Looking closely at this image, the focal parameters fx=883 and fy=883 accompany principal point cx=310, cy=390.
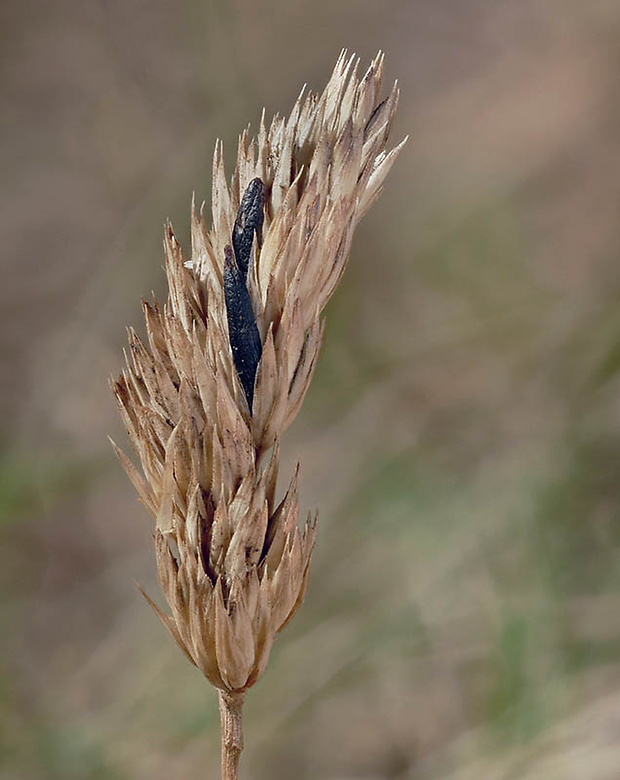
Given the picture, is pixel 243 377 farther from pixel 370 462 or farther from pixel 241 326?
pixel 370 462

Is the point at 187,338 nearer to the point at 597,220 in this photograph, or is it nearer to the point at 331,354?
the point at 331,354

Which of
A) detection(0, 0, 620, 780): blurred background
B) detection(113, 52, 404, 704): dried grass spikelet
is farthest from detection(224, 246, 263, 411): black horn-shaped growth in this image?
detection(0, 0, 620, 780): blurred background

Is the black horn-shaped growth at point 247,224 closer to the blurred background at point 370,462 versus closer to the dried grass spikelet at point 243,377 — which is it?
the dried grass spikelet at point 243,377

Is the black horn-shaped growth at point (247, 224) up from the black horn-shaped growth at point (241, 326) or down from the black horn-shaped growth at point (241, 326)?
up

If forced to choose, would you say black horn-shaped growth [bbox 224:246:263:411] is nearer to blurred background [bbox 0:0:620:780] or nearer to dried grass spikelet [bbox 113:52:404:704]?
dried grass spikelet [bbox 113:52:404:704]

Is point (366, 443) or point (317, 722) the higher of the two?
point (366, 443)

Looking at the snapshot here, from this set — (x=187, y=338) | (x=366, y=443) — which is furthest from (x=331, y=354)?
(x=187, y=338)

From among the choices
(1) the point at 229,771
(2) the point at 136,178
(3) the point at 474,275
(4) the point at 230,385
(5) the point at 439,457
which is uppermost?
(2) the point at 136,178

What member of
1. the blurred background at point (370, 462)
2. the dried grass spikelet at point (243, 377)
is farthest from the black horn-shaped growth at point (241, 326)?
the blurred background at point (370, 462)
